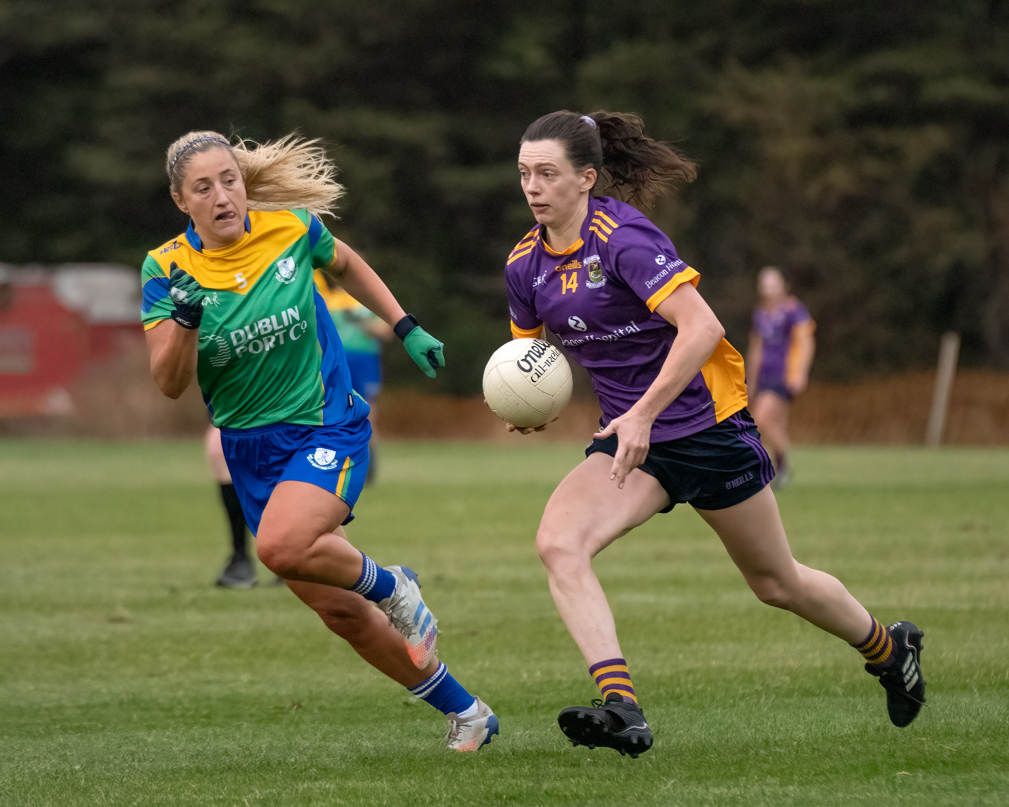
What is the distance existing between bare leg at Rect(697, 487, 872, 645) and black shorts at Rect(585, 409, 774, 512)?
2.1 inches

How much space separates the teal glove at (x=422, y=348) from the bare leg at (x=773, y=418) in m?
10.7

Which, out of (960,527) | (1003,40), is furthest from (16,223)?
(960,527)

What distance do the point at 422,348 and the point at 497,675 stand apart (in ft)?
5.98

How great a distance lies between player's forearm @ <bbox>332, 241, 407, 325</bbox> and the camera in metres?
5.55

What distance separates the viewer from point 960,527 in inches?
465

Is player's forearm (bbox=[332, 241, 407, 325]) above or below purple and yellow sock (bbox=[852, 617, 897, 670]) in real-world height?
above

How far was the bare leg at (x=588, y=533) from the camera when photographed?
15.5 ft

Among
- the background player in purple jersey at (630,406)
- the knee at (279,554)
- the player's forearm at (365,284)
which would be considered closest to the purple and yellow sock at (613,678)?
the background player in purple jersey at (630,406)

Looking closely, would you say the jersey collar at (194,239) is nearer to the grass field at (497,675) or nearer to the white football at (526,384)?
the white football at (526,384)

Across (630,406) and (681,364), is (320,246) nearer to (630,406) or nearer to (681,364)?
(630,406)

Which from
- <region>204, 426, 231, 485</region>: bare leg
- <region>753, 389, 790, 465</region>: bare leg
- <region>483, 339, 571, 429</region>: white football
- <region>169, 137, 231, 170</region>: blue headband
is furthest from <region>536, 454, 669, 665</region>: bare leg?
<region>753, 389, 790, 465</region>: bare leg

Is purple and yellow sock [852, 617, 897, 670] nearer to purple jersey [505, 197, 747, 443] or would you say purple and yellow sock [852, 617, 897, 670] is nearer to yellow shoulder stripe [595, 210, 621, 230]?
purple jersey [505, 197, 747, 443]

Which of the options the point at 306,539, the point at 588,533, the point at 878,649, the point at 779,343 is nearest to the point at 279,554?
the point at 306,539

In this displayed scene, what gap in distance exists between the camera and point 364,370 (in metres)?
14.8
